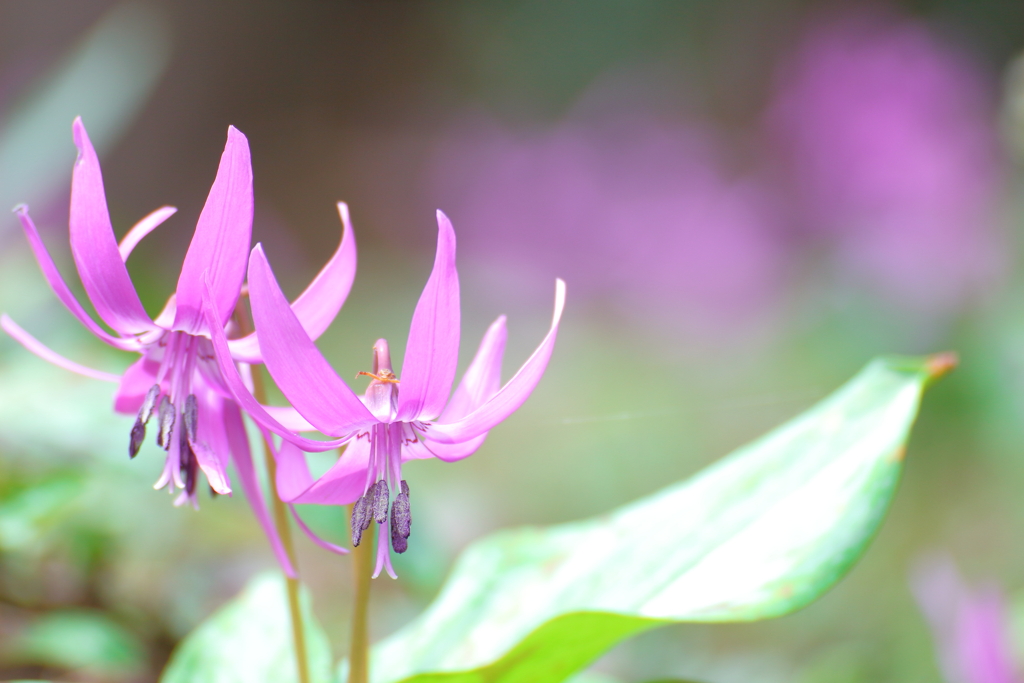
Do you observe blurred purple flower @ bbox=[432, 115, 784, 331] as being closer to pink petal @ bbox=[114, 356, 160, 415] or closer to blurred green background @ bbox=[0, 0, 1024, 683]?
blurred green background @ bbox=[0, 0, 1024, 683]

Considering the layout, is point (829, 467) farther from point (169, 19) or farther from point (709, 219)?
point (169, 19)

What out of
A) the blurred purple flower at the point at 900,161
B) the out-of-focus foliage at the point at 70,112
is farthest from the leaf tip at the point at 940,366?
the blurred purple flower at the point at 900,161

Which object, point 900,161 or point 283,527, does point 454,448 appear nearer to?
point 283,527

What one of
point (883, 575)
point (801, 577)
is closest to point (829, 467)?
point (801, 577)

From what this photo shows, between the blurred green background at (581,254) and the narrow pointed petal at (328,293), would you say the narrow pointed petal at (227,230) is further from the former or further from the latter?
the blurred green background at (581,254)

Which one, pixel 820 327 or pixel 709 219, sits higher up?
pixel 709 219

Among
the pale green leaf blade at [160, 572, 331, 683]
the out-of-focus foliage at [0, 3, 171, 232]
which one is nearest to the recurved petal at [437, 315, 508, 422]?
the pale green leaf blade at [160, 572, 331, 683]
